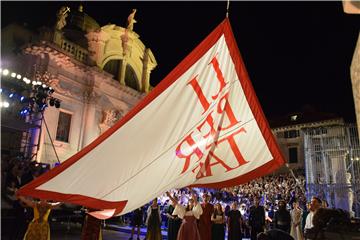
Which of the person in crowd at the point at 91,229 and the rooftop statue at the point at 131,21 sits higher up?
the rooftop statue at the point at 131,21

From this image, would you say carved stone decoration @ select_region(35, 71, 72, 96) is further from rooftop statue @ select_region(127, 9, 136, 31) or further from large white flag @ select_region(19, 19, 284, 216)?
large white flag @ select_region(19, 19, 284, 216)

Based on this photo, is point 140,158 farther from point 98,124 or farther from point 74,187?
point 98,124

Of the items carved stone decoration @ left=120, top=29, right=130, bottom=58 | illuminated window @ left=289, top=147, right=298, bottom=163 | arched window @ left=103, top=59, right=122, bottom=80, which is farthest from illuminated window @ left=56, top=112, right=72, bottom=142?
illuminated window @ left=289, top=147, right=298, bottom=163

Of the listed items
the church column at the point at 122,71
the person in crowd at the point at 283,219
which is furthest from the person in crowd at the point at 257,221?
the church column at the point at 122,71

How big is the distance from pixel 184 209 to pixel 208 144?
15.5ft

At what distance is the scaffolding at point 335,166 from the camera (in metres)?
14.2

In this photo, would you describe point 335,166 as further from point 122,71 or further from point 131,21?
point 131,21

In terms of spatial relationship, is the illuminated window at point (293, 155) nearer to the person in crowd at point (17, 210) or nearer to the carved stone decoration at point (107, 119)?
the carved stone decoration at point (107, 119)

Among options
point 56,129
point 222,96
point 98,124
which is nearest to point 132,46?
point 98,124

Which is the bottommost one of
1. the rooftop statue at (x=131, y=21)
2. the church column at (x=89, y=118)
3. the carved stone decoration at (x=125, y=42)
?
the church column at (x=89, y=118)

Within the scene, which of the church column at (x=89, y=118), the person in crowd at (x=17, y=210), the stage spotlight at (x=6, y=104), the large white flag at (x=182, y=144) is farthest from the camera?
the church column at (x=89, y=118)

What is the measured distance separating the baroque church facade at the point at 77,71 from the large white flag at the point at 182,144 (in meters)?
14.0

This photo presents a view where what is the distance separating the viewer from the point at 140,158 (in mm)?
3938

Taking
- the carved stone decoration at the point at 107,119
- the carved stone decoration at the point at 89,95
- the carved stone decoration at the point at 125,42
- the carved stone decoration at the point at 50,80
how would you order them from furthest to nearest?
the carved stone decoration at the point at 125,42, the carved stone decoration at the point at 107,119, the carved stone decoration at the point at 89,95, the carved stone decoration at the point at 50,80
